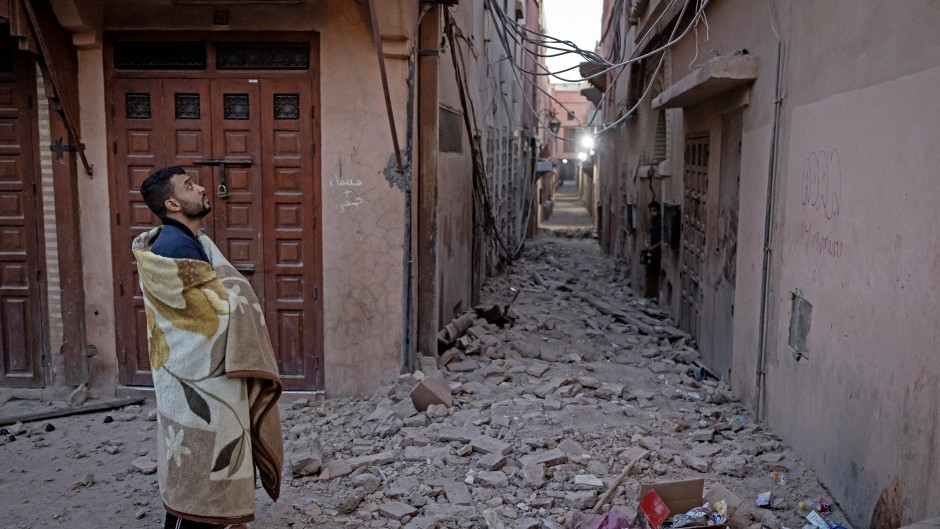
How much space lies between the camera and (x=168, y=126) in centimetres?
674

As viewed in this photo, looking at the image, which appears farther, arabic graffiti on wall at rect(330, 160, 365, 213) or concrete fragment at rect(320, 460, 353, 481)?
arabic graffiti on wall at rect(330, 160, 365, 213)

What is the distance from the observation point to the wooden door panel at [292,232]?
21.9 feet

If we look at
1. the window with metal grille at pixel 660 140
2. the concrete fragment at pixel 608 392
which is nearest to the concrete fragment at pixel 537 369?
the concrete fragment at pixel 608 392

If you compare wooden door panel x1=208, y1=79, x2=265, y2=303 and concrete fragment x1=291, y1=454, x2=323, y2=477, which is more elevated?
wooden door panel x1=208, y1=79, x2=265, y2=303

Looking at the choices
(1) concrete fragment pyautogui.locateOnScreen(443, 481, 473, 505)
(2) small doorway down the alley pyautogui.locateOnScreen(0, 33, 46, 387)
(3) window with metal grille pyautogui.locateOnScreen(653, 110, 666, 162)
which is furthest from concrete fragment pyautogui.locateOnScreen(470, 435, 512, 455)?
(3) window with metal grille pyautogui.locateOnScreen(653, 110, 666, 162)

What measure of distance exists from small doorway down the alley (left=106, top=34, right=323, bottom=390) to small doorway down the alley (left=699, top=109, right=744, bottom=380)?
3634mm

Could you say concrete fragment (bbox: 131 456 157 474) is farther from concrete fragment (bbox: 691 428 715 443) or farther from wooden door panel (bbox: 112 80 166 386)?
concrete fragment (bbox: 691 428 715 443)

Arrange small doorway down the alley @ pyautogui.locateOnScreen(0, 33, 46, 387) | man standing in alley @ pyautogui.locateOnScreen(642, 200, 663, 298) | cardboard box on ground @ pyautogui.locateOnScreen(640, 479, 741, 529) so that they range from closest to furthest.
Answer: cardboard box on ground @ pyautogui.locateOnScreen(640, 479, 741, 529), small doorway down the alley @ pyautogui.locateOnScreen(0, 33, 46, 387), man standing in alley @ pyautogui.locateOnScreen(642, 200, 663, 298)

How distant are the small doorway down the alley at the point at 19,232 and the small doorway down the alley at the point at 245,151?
70 centimetres

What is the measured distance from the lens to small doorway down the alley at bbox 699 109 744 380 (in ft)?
23.5

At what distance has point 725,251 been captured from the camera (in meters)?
7.45

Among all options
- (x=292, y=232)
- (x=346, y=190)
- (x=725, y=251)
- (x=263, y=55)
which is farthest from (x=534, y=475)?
(x=263, y=55)

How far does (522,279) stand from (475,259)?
322 cm

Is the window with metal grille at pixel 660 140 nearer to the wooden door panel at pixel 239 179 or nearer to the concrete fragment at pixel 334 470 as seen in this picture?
the wooden door panel at pixel 239 179
